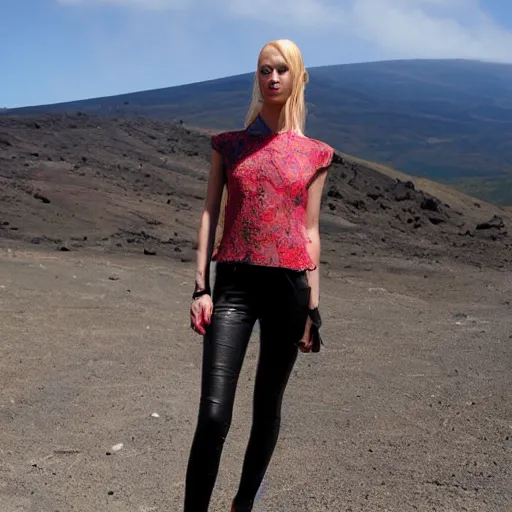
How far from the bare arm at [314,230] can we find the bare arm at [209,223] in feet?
1.01

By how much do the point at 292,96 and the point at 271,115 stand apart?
10cm

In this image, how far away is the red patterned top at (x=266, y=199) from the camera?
3053mm

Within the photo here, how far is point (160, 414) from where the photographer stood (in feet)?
16.7

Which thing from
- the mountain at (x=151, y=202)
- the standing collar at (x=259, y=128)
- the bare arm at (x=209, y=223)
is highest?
the standing collar at (x=259, y=128)

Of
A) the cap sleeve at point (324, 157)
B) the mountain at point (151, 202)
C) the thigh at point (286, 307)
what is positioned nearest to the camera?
the thigh at point (286, 307)

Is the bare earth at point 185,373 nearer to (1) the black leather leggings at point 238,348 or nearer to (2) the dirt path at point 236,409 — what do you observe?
(2) the dirt path at point 236,409

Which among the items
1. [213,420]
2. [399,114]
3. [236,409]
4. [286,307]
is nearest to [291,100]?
[286,307]

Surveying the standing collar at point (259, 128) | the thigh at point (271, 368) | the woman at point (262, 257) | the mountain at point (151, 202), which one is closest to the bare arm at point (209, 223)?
the woman at point (262, 257)

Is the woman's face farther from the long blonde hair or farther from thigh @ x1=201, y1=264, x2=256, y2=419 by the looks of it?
thigh @ x1=201, y1=264, x2=256, y2=419

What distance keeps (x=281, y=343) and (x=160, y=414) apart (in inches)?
84.2

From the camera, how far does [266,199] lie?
3.06 meters

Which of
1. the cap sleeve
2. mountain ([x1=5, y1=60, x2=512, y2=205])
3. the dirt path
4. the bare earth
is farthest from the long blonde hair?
mountain ([x1=5, y1=60, x2=512, y2=205])

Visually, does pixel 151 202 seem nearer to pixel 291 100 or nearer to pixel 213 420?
pixel 291 100

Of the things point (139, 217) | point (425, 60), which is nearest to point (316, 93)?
point (425, 60)
